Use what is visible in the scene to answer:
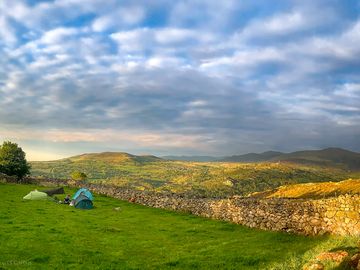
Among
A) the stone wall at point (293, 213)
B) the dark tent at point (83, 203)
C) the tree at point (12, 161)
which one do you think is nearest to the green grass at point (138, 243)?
the stone wall at point (293, 213)

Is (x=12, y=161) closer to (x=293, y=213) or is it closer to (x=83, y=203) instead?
(x=83, y=203)

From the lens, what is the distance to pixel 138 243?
2702 cm

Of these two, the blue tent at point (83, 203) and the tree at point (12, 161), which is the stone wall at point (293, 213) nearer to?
the blue tent at point (83, 203)

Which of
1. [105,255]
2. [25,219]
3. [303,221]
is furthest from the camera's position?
[25,219]

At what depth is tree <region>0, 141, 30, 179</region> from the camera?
8244 cm

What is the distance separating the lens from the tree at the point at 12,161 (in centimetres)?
8244

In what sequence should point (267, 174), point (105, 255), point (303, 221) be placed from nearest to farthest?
point (105, 255), point (303, 221), point (267, 174)

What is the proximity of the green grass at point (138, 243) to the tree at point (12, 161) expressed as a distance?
43667mm

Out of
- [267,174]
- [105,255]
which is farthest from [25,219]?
[267,174]

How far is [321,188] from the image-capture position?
61281 millimetres

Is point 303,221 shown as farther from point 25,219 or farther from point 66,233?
point 25,219

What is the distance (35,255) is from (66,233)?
24.1ft

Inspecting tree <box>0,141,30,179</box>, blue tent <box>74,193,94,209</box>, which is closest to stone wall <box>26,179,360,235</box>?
blue tent <box>74,193,94,209</box>

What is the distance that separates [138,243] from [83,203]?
72.3ft
